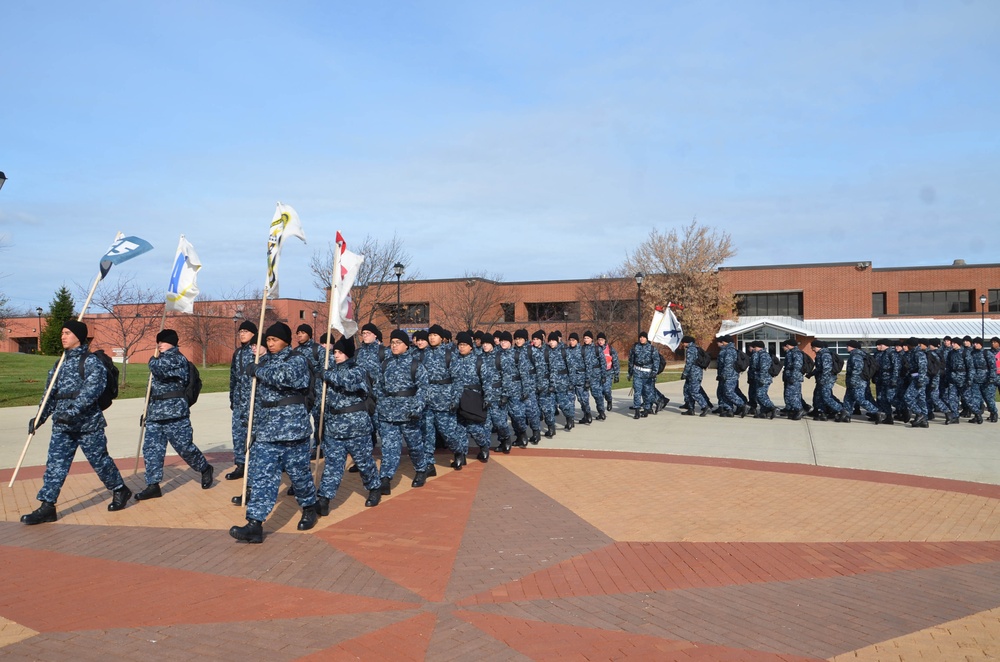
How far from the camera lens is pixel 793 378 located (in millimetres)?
15820

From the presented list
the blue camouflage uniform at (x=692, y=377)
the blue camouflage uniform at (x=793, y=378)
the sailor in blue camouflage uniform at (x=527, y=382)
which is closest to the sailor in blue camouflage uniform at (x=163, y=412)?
the sailor in blue camouflage uniform at (x=527, y=382)

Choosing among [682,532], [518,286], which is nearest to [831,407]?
[682,532]

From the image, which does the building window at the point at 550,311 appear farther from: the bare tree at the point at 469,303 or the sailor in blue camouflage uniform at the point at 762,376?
the sailor in blue camouflage uniform at the point at 762,376

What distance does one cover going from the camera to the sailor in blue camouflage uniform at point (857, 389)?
15.3 metres

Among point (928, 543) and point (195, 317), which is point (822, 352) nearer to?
point (928, 543)

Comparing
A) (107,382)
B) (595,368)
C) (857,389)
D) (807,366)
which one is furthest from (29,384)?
(857,389)

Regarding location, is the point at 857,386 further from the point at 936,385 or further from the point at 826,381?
the point at 936,385

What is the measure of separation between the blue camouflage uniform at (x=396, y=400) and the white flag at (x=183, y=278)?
9.77 feet

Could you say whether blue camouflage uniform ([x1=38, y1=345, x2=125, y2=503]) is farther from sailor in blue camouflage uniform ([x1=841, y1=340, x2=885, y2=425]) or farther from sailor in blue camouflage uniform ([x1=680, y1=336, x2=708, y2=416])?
sailor in blue camouflage uniform ([x1=841, y1=340, x2=885, y2=425])

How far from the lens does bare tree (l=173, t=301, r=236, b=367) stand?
172 ft

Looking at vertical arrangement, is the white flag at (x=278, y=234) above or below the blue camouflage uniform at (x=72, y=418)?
above

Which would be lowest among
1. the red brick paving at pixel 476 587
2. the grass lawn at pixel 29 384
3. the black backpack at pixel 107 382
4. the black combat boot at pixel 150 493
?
the grass lawn at pixel 29 384

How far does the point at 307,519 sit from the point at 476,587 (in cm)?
239

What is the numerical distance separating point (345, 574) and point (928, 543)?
525 cm
